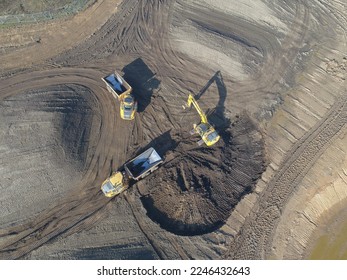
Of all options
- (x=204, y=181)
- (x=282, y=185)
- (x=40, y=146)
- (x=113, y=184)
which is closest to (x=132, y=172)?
(x=113, y=184)

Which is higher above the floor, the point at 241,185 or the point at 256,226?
the point at 241,185

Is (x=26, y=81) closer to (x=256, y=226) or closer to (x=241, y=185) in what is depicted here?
(x=241, y=185)

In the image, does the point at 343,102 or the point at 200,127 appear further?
the point at 343,102

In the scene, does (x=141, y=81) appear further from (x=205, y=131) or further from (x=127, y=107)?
(x=205, y=131)

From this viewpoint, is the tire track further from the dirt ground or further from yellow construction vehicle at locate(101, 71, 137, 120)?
yellow construction vehicle at locate(101, 71, 137, 120)

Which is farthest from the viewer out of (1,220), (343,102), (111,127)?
(343,102)

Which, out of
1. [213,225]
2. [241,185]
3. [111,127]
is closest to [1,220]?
[111,127]

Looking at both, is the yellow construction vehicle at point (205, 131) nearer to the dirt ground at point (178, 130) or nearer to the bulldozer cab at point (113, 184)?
the dirt ground at point (178, 130)
